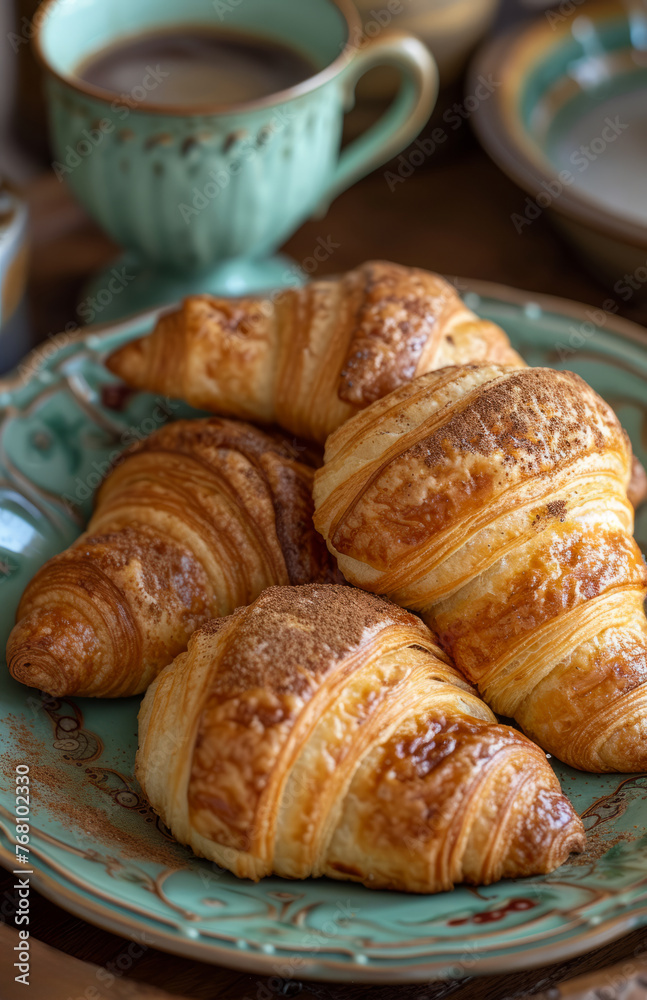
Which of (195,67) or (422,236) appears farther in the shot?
(422,236)

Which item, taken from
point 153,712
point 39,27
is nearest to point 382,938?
point 153,712
